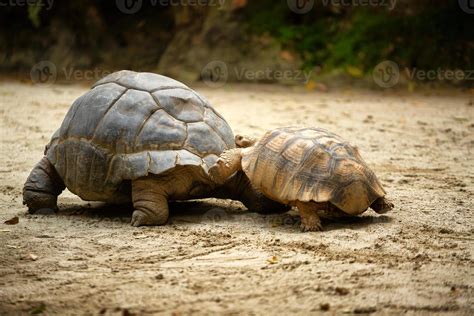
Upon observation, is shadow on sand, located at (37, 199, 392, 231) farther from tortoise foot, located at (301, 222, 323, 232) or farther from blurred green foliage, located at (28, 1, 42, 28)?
blurred green foliage, located at (28, 1, 42, 28)

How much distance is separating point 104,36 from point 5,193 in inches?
307

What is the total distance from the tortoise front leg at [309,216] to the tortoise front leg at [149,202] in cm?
92

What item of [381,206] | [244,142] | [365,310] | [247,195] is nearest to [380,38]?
[244,142]

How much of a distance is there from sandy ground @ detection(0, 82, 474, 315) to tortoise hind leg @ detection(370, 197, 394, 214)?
0.24 ft

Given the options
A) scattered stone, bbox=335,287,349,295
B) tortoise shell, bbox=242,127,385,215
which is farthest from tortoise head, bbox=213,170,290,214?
scattered stone, bbox=335,287,349,295

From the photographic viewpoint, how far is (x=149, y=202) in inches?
190

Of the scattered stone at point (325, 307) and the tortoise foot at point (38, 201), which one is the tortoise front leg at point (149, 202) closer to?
the tortoise foot at point (38, 201)

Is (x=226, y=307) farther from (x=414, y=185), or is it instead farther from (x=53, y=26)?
(x=53, y=26)

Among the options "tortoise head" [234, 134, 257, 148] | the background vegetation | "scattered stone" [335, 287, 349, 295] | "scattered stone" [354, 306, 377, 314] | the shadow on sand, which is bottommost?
"scattered stone" [354, 306, 377, 314]

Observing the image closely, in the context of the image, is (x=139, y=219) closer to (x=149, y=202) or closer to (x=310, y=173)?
(x=149, y=202)

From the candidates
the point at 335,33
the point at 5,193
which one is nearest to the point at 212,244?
the point at 5,193

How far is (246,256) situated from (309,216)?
0.68m

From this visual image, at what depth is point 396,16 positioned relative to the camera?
465 inches

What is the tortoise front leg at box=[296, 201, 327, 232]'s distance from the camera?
4.64 m
